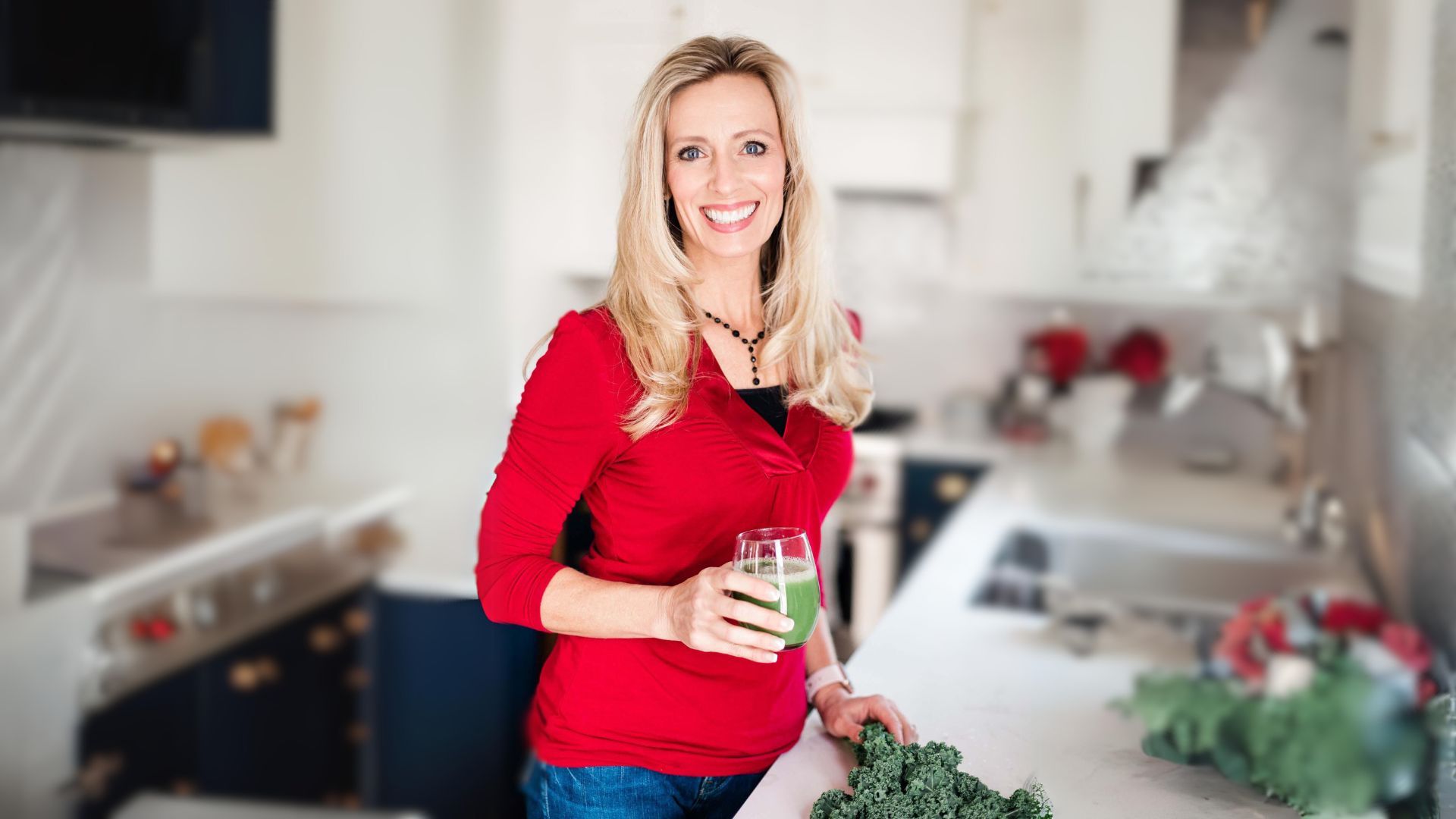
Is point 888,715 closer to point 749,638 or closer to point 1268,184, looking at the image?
point 749,638

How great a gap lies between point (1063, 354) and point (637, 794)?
2.03 meters

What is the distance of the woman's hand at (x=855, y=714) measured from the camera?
3.28ft

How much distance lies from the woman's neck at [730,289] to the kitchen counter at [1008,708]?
383mm

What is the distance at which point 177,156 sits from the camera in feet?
5.84

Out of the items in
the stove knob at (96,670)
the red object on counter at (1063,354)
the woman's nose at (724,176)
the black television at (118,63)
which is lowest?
the stove knob at (96,670)

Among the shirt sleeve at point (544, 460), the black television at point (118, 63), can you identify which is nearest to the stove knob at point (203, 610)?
the black television at point (118, 63)

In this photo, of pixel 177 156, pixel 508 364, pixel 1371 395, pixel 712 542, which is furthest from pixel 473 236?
pixel 1371 395

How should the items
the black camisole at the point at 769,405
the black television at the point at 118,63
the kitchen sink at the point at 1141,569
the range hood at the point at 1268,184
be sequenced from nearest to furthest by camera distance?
the black camisole at the point at 769,405, the black television at the point at 118,63, the kitchen sink at the point at 1141,569, the range hood at the point at 1268,184

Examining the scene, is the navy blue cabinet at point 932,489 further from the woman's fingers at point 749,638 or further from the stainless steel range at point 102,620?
the woman's fingers at point 749,638

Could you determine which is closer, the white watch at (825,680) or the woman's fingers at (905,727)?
the woman's fingers at (905,727)

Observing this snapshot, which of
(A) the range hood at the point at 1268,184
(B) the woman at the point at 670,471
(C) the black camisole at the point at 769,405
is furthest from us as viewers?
(A) the range hood at the point at 1268,184

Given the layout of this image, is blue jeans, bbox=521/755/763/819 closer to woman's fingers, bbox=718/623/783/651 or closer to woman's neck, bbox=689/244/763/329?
woman's fingers, bbox=718/623/783/651

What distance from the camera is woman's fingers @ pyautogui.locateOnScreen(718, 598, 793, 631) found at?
859 millimetres

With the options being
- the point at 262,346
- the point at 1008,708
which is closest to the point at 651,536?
the point at 1008,708
